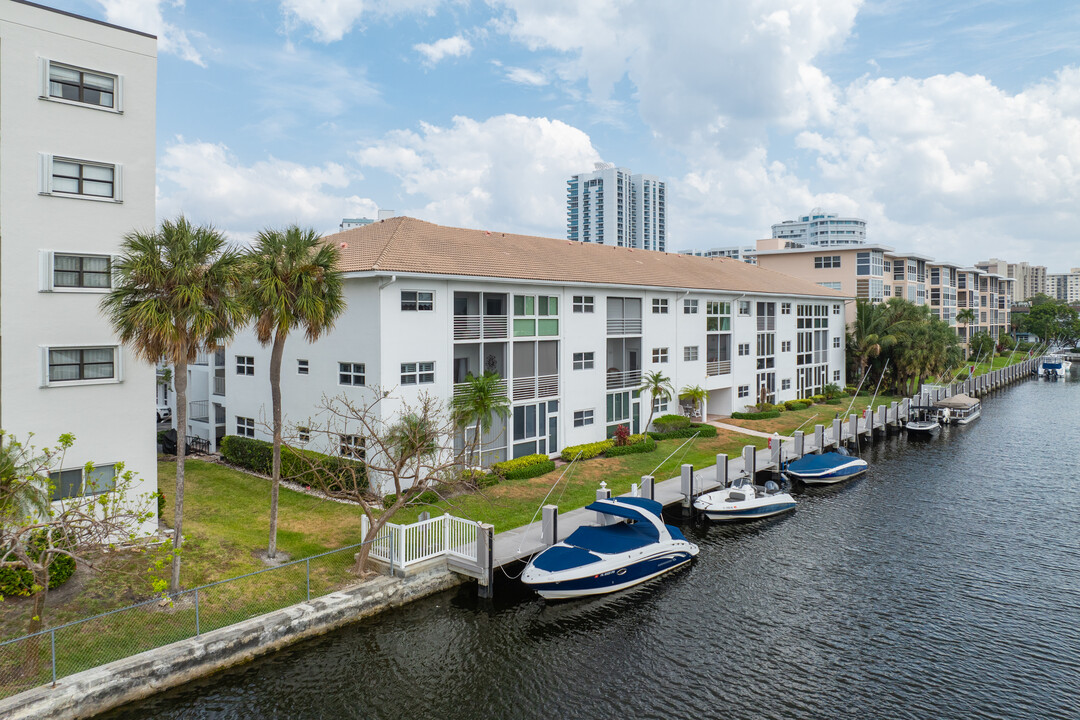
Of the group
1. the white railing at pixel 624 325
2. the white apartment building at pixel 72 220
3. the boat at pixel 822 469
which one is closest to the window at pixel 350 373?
the white apartment building at pixel 72 220

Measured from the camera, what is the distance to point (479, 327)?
30.4 meters

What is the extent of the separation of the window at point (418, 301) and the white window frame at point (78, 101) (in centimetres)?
1139

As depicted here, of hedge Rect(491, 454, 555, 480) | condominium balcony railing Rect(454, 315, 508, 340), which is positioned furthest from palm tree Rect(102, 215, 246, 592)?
hedge Rect(491, 454, 555, 480)

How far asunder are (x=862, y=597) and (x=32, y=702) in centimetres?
2099

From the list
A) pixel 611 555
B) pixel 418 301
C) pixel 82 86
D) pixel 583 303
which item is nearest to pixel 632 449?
pixel 583 303

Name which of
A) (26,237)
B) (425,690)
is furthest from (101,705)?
(26,237)

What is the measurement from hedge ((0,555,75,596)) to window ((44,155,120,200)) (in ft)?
33.7

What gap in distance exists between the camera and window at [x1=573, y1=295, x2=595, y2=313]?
35375 mm

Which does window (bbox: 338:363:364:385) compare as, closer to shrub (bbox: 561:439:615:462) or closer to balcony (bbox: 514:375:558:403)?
balcony (bbox: 514:375:558:403)

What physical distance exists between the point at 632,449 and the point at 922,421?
29544 millimetres

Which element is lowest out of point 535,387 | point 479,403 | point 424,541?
point 424,541

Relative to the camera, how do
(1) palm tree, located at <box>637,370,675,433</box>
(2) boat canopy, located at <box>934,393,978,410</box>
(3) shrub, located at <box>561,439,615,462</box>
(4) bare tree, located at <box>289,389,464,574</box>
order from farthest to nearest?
(2) boat canopy, located at <box>934,393,978,410</box> → (1) palm tree, located at <box>637,370,675,433</box> → (3) shrub, located at <box>561,439,615,462</box> → (4) bare tree, located at <box>289,389,464,574</box>

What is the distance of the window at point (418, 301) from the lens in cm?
2752

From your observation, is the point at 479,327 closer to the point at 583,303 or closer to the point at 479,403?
the point at 479,403
